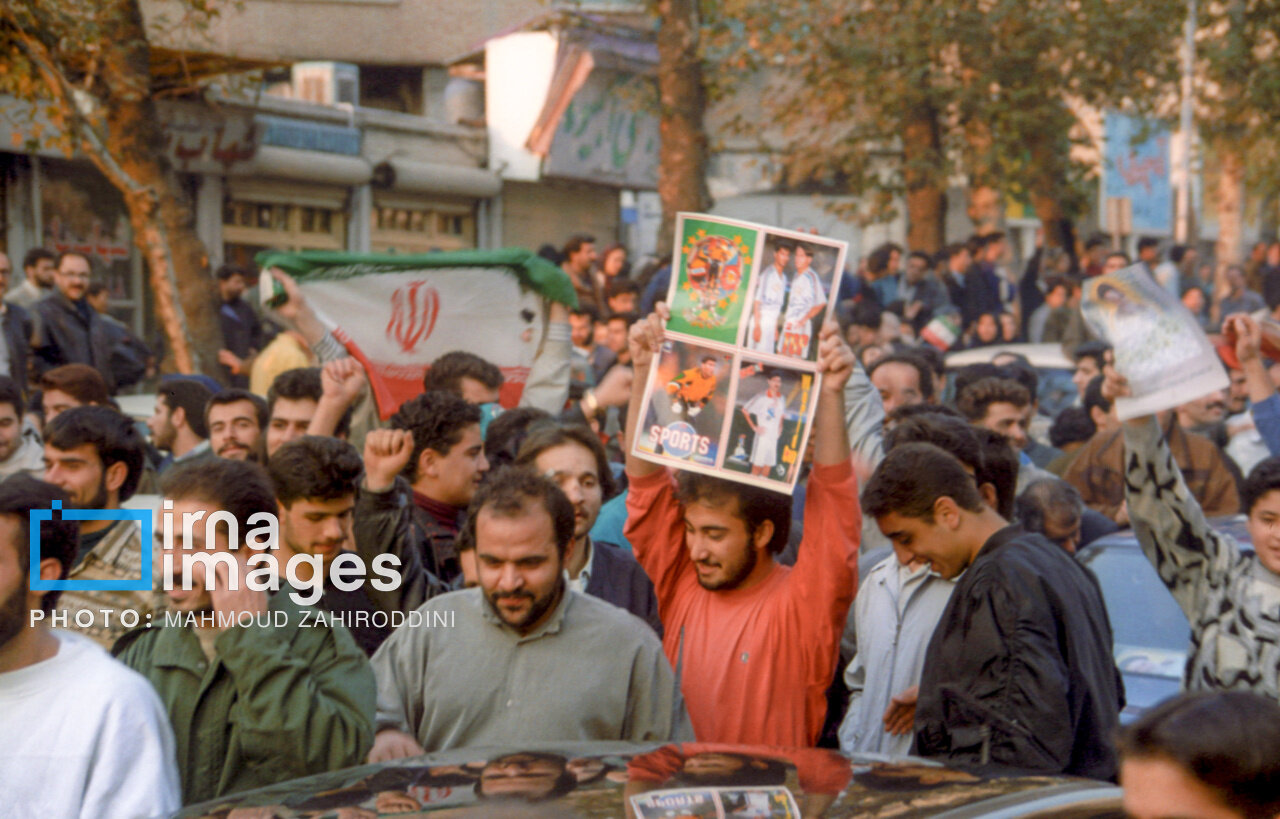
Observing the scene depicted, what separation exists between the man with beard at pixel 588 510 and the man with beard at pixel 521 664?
650mm

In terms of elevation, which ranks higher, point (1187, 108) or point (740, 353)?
point (1187, 108)

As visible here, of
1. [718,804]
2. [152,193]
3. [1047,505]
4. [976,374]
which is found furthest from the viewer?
[152,193]

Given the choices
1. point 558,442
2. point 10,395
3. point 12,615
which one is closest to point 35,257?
point 10,395

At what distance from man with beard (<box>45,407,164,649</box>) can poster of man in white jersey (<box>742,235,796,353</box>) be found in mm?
1824

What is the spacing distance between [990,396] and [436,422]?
9.08 ft

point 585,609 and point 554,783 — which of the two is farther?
point 585,609

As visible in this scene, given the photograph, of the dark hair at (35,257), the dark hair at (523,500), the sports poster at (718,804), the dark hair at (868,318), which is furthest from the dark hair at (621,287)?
the sports poster at (718,804)

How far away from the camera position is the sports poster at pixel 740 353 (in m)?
4.32

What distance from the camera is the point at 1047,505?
6.21 meters

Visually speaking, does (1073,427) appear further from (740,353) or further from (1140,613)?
(740,353)

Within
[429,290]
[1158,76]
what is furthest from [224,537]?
[1158,76]

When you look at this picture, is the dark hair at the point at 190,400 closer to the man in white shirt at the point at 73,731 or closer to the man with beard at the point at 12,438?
the man with beard at the point at 12,438

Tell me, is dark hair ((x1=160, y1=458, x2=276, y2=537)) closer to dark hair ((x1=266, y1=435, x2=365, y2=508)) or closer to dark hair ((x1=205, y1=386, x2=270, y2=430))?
dark hair ((x1=266, y1=435, x2=365, y2=508))

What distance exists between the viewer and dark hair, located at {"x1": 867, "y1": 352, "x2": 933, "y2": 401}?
734cm
